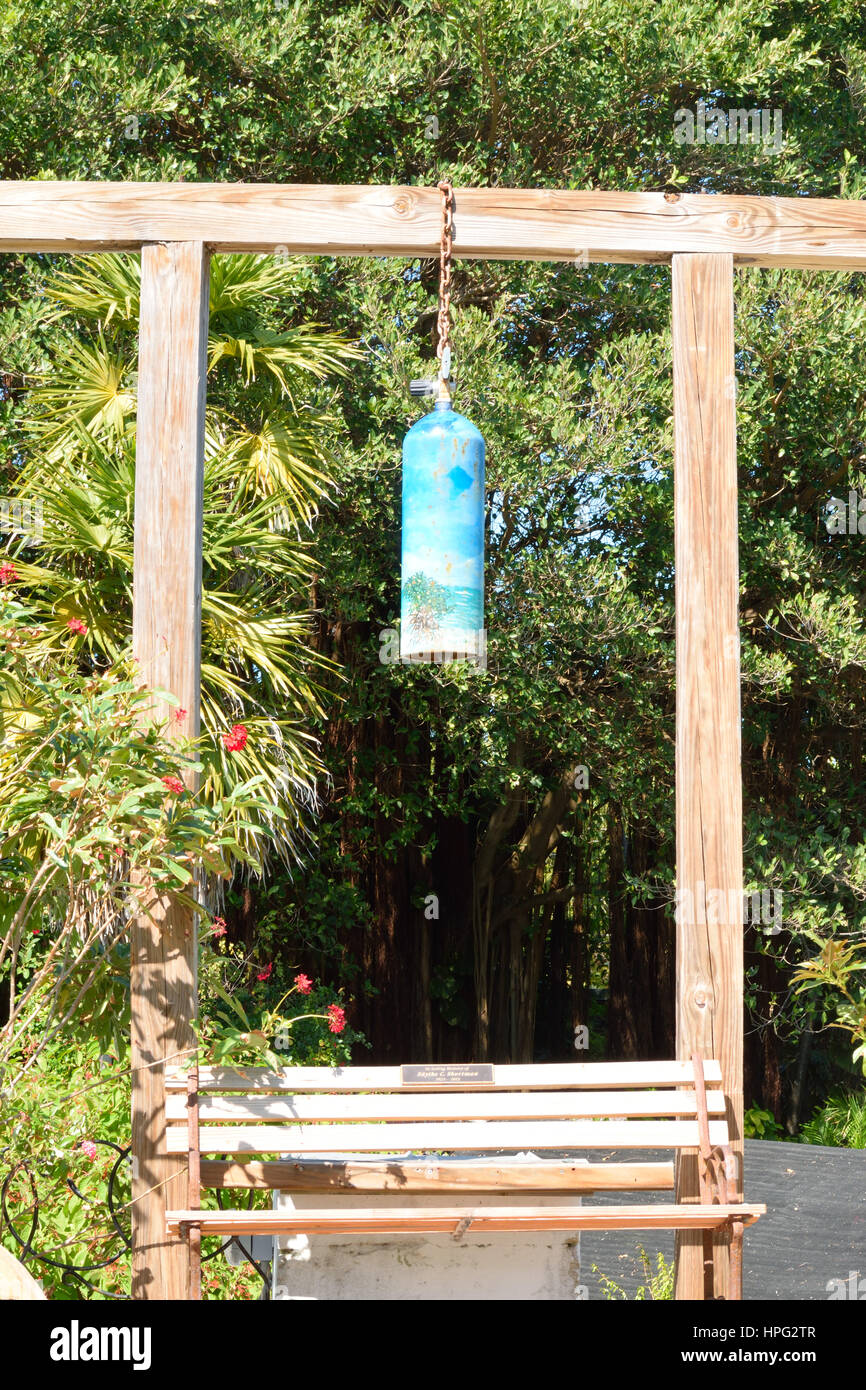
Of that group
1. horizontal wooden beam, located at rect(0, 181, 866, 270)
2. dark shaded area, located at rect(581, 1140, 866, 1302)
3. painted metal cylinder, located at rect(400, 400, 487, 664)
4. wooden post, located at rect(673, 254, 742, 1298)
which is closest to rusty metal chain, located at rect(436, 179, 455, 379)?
horizontal wooden beam, located at rect(0, 181, 866, 270)

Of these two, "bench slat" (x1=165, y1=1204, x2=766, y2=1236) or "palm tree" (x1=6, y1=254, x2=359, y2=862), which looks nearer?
"bench slat" (x1=165, y1=1204, x2=766, y2=1236)

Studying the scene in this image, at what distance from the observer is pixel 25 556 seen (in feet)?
22.2

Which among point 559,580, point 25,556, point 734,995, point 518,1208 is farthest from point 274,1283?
point 25,556

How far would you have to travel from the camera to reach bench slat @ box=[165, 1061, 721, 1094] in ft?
9.13

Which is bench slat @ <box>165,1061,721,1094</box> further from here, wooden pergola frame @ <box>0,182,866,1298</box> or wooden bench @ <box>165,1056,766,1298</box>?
wooden pergola frame @ <box>0,182,866,1298</box>

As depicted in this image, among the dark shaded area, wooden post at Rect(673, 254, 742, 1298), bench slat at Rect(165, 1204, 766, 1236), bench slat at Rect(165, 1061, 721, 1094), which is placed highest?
wooden post at Rect(673, 254, 742, 1298)

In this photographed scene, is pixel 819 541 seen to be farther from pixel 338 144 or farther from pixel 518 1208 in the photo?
pixel 518 1208

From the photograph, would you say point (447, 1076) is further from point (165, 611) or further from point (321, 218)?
point (321, 218)

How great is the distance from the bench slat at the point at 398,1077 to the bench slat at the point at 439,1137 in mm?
82

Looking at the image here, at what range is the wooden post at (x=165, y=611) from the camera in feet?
9.16

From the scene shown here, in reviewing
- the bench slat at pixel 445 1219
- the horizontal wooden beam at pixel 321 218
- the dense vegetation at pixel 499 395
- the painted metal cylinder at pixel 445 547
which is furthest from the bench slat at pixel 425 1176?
the dense vegetation at pixel 499 395

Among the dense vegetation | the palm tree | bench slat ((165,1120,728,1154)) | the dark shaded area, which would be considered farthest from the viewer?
the dense vegetation

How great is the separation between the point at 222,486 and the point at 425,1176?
352 cm

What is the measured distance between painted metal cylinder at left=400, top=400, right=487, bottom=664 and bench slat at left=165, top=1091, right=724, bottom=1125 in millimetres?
896
